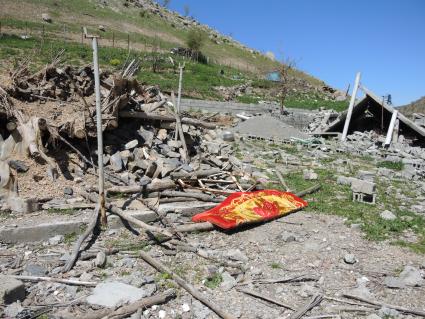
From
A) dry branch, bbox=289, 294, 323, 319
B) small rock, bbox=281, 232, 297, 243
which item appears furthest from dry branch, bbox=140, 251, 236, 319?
small rock, bbox=281, 232, 297, 243

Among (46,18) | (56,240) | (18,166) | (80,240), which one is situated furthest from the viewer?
(46,18)

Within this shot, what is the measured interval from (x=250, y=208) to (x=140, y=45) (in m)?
28.5

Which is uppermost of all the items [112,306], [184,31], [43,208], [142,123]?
[184,31]

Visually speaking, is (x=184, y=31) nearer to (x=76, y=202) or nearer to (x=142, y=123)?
(x=142, y=123)

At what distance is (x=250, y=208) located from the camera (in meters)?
6.29

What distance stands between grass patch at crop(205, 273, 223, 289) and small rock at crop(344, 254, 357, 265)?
1627 millimetres

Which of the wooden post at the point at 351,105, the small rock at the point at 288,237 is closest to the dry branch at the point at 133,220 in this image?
the small rock at the point at 288,237

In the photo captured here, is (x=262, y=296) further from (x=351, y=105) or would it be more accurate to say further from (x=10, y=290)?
(x=351, y=105)

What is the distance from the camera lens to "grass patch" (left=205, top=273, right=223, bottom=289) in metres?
4.38

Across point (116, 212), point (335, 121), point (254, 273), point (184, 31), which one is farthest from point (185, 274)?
point (184, 31)

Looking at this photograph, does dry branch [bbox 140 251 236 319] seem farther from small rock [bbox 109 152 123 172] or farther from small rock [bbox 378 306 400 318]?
small rock [bbox 109 152 123 172]

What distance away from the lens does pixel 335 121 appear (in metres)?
15.9

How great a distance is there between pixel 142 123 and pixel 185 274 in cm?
459

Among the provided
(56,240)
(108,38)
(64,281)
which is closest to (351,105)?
(56,240)
